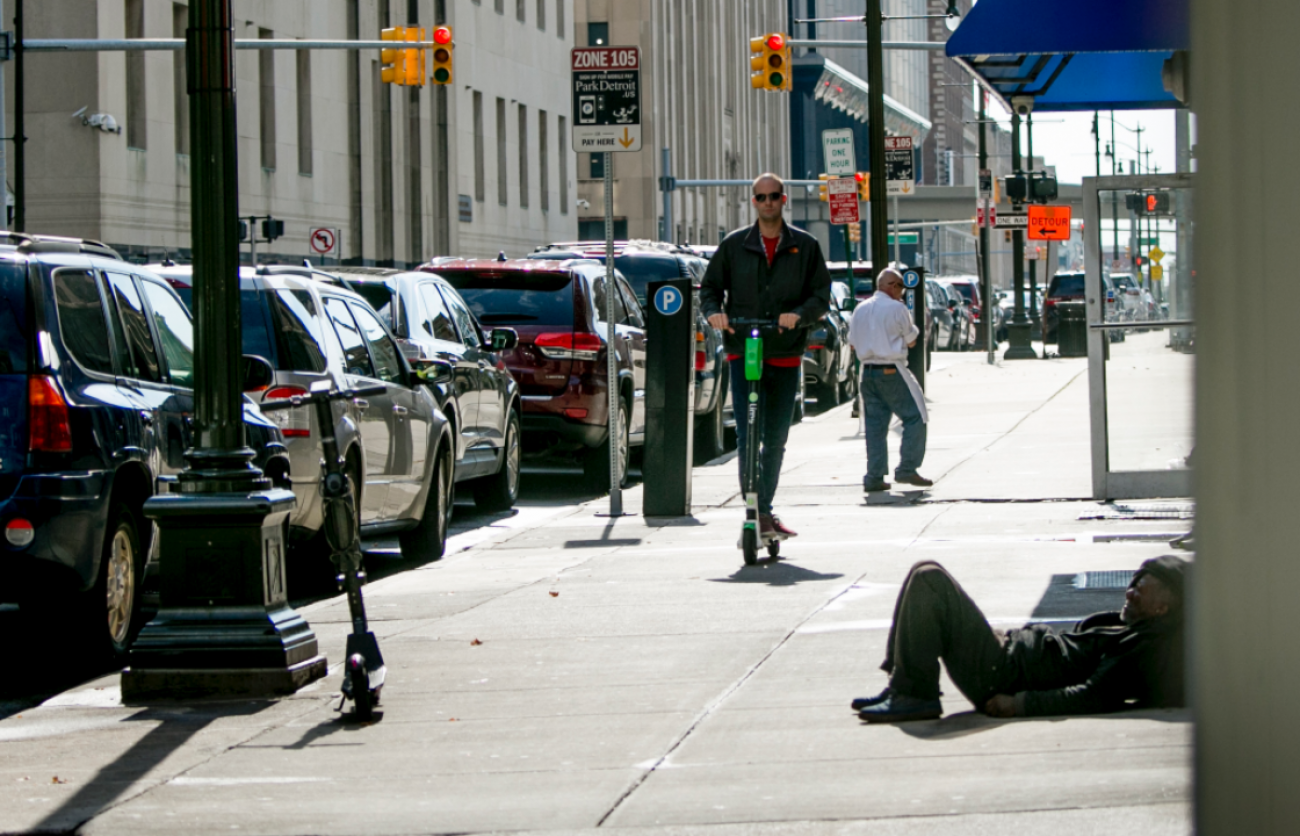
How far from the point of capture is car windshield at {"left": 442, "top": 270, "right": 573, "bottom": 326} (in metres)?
15.0

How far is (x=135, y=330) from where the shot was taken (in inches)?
331

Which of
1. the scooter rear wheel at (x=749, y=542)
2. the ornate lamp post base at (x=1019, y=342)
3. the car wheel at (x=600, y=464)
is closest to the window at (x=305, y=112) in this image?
the ornate lamp post base at (x=1019, y=342)

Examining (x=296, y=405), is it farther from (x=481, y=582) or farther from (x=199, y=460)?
(x=199, y=460)

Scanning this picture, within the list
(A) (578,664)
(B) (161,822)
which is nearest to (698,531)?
(A) (578,664)

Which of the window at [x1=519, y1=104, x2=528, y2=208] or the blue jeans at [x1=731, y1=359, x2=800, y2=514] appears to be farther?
the window at [x1=519, y1=104, x2=528, y2=208]

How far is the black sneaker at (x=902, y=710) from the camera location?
5406 millimetres

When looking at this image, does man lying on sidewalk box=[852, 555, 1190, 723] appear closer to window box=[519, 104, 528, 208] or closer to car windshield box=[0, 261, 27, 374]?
car windshield box=[0, 261, 27, 374]

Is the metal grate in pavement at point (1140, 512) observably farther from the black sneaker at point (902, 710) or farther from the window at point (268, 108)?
the window at point (268, 108)

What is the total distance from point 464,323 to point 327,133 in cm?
3168

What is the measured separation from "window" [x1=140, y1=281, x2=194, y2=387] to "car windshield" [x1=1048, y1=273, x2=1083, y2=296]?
4121 cm

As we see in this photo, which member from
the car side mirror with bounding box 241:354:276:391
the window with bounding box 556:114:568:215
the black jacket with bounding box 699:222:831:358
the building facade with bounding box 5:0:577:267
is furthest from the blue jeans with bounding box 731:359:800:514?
the window with bounding box 556:114:568:215

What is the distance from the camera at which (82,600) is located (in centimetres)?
738

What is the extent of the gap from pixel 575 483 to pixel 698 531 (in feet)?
17.2

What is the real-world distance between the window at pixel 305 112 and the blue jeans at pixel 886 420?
A: 3035 cm
